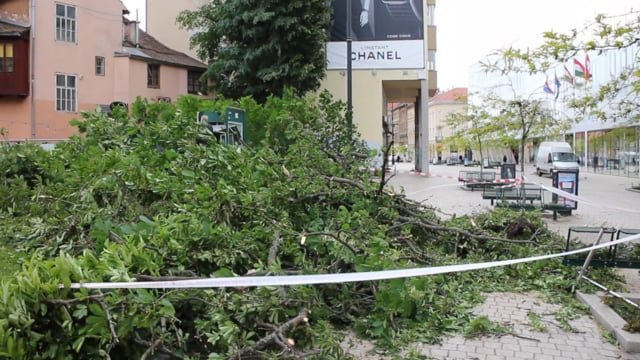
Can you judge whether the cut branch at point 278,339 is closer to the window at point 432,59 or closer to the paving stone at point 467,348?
the paving stone at point 467,348

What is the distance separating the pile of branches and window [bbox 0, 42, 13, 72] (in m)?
25.6

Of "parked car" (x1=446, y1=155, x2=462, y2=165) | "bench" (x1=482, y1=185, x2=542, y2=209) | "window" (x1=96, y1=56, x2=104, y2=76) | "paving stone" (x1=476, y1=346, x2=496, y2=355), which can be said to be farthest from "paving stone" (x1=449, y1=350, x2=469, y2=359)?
"parked car" (x1=446, y1=155, x2=462, y2=165)

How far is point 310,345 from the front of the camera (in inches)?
164

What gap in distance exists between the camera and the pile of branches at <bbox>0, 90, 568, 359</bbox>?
3531mm

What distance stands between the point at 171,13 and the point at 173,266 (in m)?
40.2

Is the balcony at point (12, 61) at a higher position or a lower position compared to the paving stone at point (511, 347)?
higher

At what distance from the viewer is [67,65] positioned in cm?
3359

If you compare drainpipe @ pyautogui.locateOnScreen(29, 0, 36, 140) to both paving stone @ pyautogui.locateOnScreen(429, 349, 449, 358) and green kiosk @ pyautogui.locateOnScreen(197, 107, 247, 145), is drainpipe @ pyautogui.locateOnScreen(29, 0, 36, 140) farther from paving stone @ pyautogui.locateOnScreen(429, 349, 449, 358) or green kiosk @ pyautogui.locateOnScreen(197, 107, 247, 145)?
paving stone @ pyautogui.locateOnScreen(429, 349, 449, 358)

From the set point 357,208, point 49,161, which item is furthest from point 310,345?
point 49,161

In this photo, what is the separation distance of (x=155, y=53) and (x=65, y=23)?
643cm

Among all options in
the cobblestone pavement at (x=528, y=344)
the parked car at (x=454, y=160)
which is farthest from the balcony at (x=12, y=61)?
the parked car at (x=454, y=160)

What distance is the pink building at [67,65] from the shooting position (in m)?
31.5

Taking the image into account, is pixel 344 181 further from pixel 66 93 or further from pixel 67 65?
pixel 67 65

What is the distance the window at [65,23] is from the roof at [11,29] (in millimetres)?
2004
